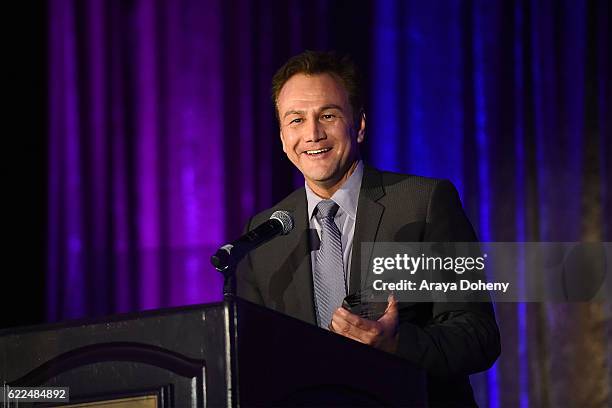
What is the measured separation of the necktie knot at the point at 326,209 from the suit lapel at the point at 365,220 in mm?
85

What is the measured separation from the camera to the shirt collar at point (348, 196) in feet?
7.50

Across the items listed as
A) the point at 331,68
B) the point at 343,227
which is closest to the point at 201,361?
the point at 343,227

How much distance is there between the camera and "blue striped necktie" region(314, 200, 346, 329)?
212cm

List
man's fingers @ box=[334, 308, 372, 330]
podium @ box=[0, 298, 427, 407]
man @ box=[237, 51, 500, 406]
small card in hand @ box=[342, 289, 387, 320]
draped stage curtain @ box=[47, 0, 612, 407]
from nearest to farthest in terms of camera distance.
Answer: podium @ box=[0, 298, 427, 407] → man's fingers @ box=[334, 308, 372, 330] → small card in hand @ box=[342, 289, 387, 320] → man @ box=[237, 51, 500, 406] → draped stage curtain @ box=[47, 0, 612, 407]

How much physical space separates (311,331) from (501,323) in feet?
7.36

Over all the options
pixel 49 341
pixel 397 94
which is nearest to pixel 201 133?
pixel 397 94

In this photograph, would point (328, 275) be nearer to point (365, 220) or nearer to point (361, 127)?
point (365, 220)

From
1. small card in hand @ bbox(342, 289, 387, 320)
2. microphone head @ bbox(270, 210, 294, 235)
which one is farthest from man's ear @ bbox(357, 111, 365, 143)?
small card in hand @ bbox(342, 289, 387, 320)

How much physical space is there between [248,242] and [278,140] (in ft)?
6.96

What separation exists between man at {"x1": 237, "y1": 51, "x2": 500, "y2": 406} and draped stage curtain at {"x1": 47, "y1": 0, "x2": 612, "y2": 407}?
1.22 m

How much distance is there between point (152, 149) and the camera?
3.82 m

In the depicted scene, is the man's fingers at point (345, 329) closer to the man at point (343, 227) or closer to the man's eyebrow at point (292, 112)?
the man at point (343, 227)

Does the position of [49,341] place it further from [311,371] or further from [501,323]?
[501,323]

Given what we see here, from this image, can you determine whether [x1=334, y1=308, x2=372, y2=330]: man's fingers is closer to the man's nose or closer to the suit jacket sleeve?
the suit jacket sleeve
